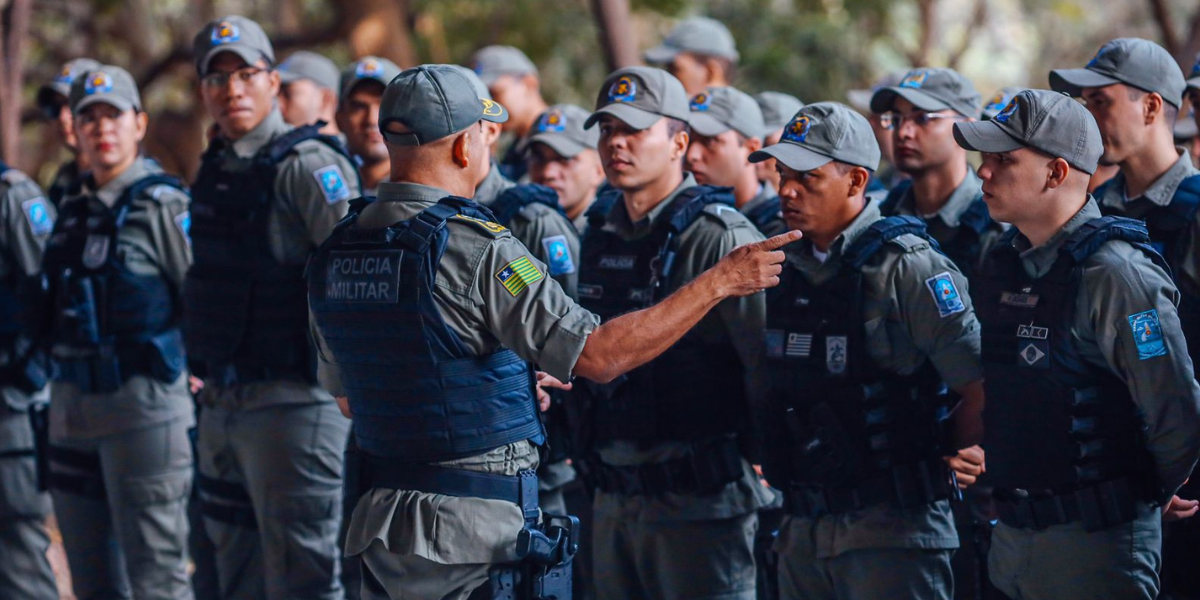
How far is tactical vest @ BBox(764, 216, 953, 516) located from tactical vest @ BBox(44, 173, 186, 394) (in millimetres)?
2820

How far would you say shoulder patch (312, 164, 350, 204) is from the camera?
4977 millimetres

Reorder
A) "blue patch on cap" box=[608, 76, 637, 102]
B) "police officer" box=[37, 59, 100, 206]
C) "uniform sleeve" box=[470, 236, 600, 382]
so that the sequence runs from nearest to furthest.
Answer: "uniform sleeve" box=[470, 236, 600, 382], "blue patch on cap" box=[608, 76, 637, 102], "police officer" box=[37, 59, 100, 206]

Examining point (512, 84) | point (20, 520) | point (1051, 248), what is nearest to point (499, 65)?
point (512, 84)

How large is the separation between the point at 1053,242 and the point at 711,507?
1390 mm

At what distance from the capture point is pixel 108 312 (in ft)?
17.8

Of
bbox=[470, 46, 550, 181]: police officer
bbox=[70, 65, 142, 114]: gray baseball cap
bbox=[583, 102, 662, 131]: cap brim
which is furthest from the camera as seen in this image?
bbox=[470, 46, 550, 181]: police officer

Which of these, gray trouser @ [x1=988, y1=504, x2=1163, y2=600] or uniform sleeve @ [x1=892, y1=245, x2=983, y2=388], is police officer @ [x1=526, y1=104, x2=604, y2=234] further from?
gray trouser @ [x1=988, y1=504, x2=1163, y2=600]

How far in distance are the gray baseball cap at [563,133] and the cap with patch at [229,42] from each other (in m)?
1.20

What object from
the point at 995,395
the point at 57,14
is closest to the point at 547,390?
the point at 995,395

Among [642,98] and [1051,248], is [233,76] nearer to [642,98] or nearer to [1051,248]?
[642,98]

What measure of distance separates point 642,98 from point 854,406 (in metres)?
1.40

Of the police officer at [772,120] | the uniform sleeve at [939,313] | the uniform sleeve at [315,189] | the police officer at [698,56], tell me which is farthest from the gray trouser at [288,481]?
the police officer at [698,56]

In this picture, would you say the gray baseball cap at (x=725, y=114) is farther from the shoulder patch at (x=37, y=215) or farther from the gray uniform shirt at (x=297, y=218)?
the shoulder patch at (x=37, y=215)

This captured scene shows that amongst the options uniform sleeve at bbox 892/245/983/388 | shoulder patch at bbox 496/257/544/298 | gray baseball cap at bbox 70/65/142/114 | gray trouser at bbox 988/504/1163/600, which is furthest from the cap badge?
gray baseball cap at bbox 70/65/142/114
